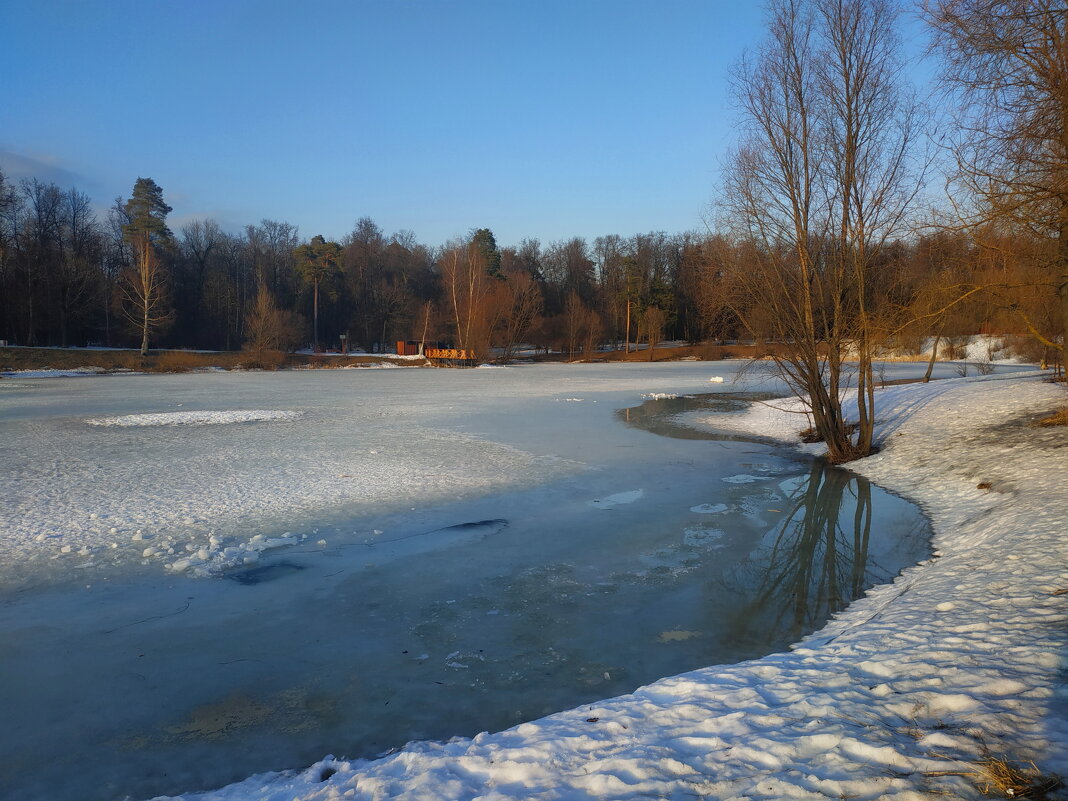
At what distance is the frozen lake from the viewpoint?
4.50 meters

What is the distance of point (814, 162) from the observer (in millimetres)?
13516

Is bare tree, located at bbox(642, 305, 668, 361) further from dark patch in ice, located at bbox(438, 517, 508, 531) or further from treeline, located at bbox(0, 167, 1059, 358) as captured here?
dark patch in ice, located at bbox(438, 517, 508, 531)

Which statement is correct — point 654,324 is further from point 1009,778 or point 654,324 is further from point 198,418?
point 1009,778

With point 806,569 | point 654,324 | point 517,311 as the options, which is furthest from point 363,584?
point 654,324

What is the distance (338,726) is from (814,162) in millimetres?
13329

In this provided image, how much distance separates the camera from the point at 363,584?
7.05 metres

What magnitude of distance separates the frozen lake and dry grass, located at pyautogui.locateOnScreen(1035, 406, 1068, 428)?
400 centimetres

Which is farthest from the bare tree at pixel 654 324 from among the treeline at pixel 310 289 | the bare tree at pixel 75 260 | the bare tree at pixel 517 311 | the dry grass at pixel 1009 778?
the dry grass at pixel 1009 778

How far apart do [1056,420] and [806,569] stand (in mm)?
8391

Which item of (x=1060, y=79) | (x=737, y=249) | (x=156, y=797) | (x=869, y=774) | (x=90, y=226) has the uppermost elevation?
(x=90, y=226)

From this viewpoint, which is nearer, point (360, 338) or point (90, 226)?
point (90, 226)

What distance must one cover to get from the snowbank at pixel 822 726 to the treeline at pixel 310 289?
33252 mm

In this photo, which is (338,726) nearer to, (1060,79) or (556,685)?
(556,685)

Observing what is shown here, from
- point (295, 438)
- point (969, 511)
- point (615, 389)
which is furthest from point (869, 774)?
point (615, 389)
